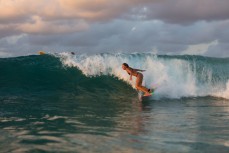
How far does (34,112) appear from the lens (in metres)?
10.6

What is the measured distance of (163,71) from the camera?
2070 cm

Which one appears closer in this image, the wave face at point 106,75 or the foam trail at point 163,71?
the wave face at point 106,75

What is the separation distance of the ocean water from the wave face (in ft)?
0.18

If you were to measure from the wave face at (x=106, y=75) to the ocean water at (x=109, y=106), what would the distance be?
53 millimetres

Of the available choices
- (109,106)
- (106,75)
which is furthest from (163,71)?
(109,106)

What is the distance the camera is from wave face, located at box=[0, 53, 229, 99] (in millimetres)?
18281

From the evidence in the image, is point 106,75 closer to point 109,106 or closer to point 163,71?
point 163,71

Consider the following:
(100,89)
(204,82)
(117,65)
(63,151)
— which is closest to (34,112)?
(63,151)

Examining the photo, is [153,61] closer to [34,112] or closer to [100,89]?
[100,89]

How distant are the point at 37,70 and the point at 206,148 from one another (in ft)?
53.3

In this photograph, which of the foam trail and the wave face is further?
the foam trail

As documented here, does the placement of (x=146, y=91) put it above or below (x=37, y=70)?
below

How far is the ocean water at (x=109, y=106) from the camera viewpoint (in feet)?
21.3

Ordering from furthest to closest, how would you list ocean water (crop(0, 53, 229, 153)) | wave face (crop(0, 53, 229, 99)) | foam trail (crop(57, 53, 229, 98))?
foam trail (crop(57, 53, 229, 98)) → wave face (crop(0, 53, 229, 99)) → ocean water (crop(0, 53, 229, 153))
